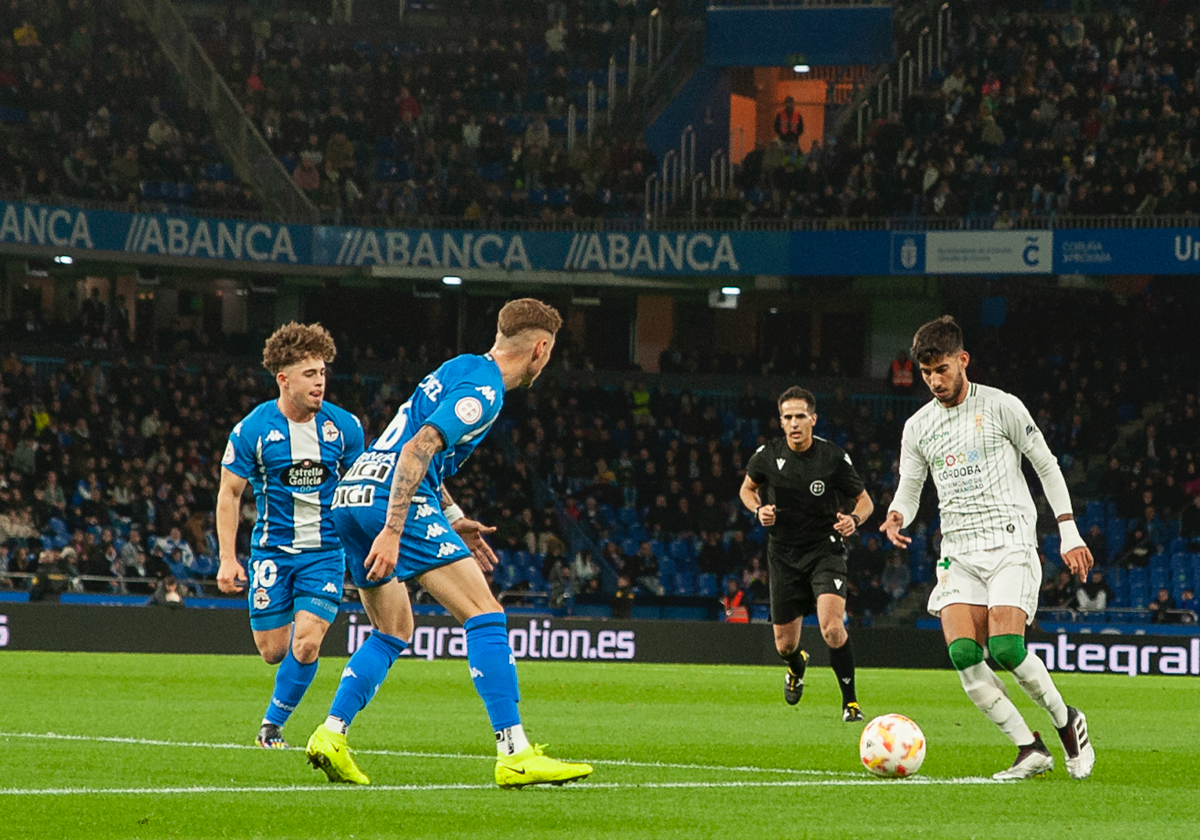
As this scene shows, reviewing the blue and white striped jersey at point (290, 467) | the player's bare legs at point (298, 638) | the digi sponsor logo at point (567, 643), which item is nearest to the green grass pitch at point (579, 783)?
the player's bare legs at point (298, 638)

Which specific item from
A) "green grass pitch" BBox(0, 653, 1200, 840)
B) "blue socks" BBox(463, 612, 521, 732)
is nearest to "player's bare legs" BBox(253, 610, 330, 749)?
"green grass pitch" BBox(0, 653, 1200, 840)

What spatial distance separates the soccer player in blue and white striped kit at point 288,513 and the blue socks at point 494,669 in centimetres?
240

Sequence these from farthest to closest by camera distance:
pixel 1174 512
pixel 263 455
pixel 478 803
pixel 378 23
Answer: pixel 378 23 < pixel 1174 512 < pixel 263 455 < pixel 478 803

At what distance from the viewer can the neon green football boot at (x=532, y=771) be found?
7477 millimetres

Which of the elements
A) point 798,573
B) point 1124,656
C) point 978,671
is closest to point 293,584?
point 978,671

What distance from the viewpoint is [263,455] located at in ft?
A: 32.6

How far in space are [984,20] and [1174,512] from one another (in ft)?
36.8

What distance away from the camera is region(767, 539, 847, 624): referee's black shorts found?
526 inches

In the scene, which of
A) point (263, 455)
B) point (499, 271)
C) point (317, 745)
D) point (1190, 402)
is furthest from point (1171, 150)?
point (317, 745)

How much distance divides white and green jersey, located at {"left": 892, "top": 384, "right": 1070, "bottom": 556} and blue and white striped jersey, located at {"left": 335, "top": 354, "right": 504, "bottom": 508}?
250cm

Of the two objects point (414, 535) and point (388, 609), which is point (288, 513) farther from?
point (414, 535)

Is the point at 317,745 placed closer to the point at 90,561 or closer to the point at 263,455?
the point at 263,455

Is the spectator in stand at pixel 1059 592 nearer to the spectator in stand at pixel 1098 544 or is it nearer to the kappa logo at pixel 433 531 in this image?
the spectator in stand at pixel 1098 544

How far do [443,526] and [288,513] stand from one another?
2.53 meters
